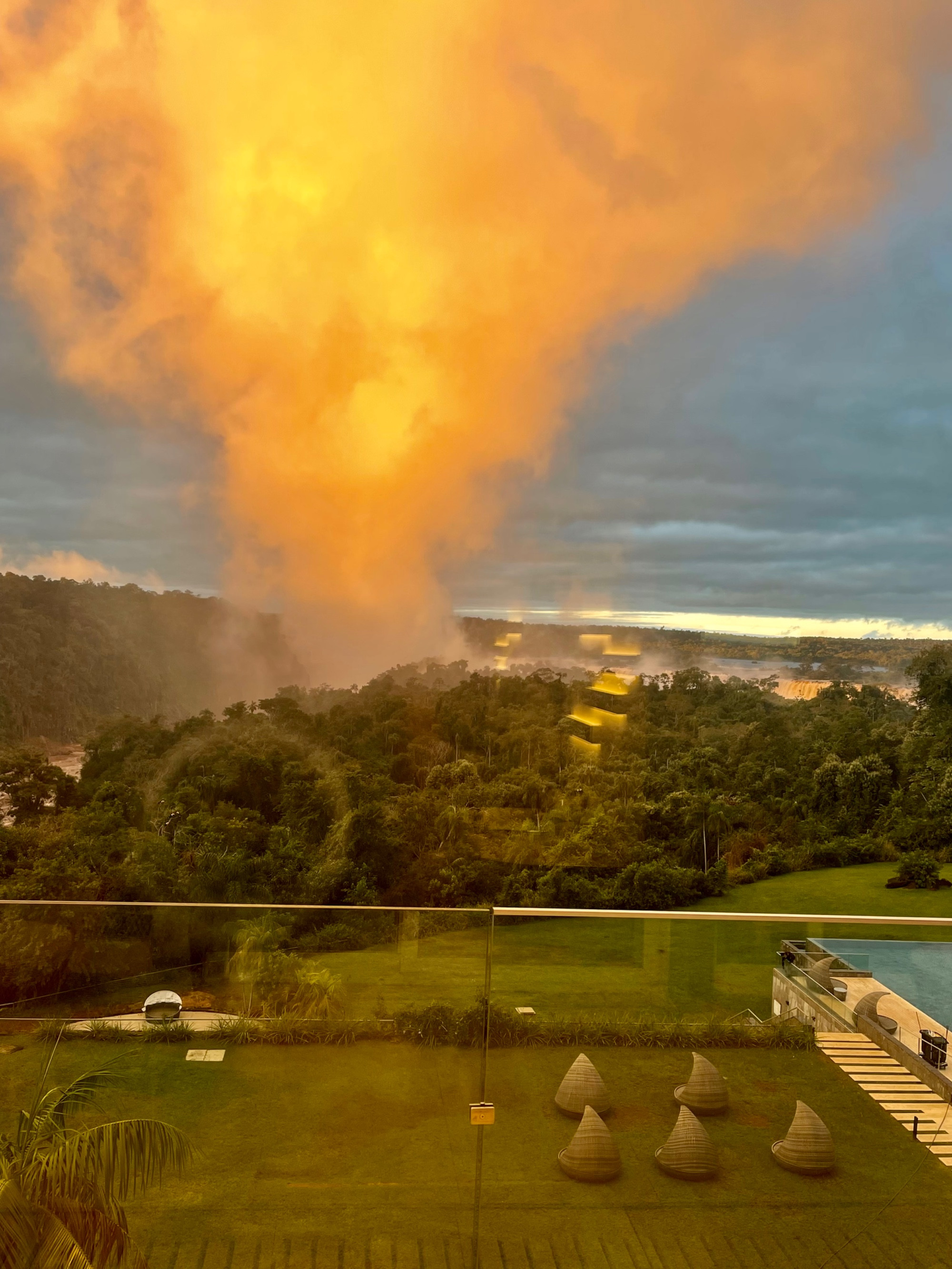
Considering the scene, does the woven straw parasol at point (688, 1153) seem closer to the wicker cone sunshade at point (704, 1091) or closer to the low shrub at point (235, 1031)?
the wicker cone sunshade at point (704, 1091)

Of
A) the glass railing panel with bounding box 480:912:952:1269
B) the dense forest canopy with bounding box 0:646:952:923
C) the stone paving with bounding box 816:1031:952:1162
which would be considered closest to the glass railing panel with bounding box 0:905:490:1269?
the glass railing panel with bounding box 480:912:952:1269

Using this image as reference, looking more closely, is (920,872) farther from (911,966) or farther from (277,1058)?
(277,1058)

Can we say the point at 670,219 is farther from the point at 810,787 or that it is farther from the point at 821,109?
the point at 810,787

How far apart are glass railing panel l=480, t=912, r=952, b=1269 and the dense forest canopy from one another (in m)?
15.1

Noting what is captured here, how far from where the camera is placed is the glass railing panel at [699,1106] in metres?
2.01

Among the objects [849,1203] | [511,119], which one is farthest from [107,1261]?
[511,119]

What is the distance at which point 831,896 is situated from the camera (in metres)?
19.9

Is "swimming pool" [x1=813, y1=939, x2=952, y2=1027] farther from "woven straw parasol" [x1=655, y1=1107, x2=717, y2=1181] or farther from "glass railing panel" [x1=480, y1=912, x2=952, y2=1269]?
"woven straw parasol" [x1=655, y1=1107, x2=717, y2=1181]

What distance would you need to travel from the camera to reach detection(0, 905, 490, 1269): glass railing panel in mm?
1972

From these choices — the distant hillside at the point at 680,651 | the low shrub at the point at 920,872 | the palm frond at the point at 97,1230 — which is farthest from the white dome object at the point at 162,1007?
the distant hillside at the point at 680,651

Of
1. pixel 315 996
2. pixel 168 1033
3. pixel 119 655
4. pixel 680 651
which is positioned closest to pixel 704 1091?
pixel 315 996

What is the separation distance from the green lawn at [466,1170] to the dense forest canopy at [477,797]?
589 inches

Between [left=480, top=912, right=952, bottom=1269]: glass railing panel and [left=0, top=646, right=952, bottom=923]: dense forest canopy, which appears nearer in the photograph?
[left=480, top=912, right=952, bottom=1269]: glass railing panel

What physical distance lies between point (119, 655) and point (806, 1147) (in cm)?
2338
